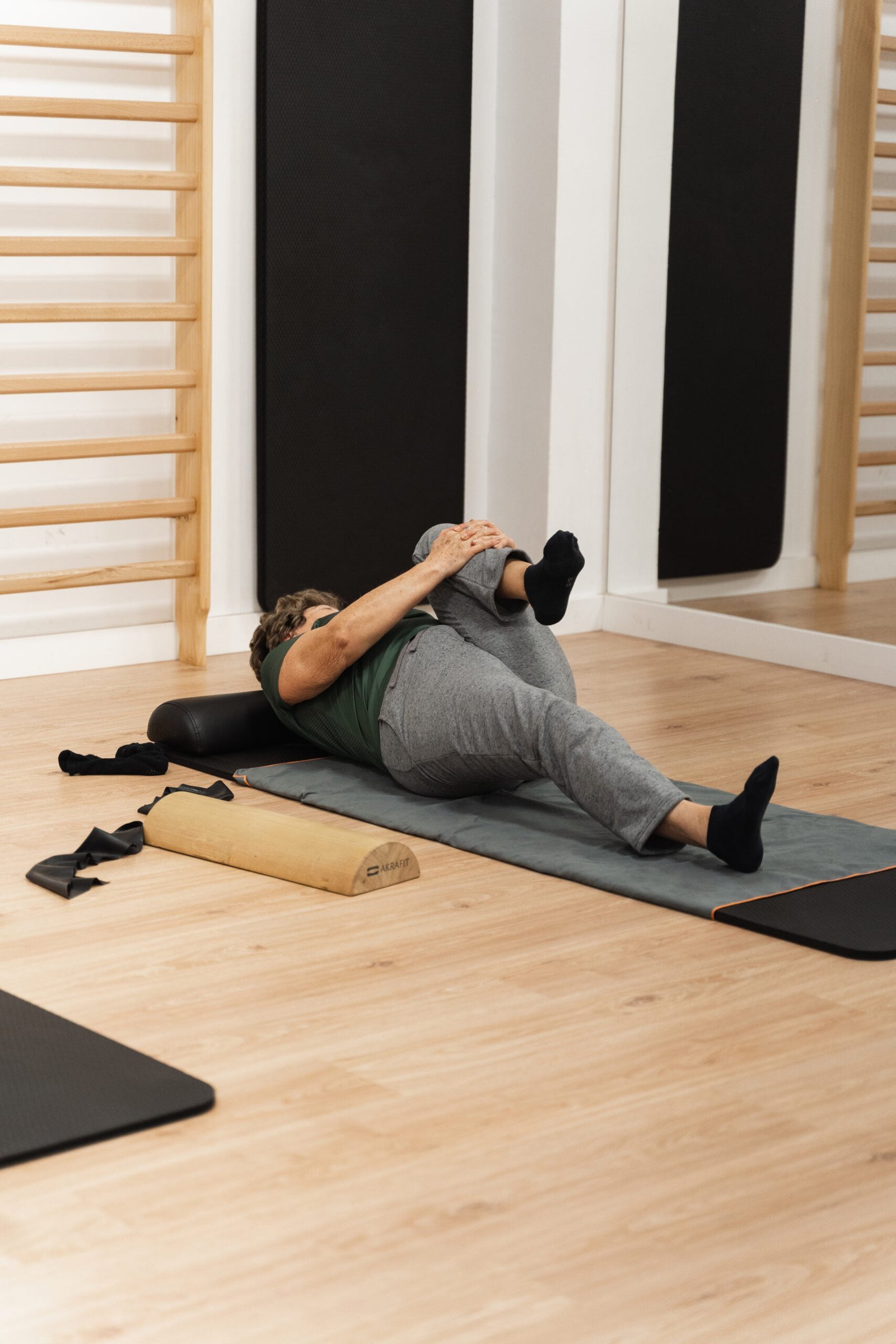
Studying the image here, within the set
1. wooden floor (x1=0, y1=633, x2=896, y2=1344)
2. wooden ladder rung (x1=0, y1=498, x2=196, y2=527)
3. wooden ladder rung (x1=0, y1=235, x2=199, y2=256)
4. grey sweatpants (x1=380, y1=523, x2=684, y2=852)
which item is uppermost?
wooden ladder rung (x1=0, y1=235, x2=199, y2=256)

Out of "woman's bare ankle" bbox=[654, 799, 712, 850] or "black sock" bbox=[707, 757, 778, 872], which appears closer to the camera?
"black sock" bbox=[707, 757, 778, 872]

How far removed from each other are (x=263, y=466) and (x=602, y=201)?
4.38 feet

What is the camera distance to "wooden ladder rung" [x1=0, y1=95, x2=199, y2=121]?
385 centimetres

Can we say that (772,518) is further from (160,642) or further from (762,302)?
(160,642)

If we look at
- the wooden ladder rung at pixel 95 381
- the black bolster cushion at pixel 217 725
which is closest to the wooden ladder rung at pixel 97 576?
the wooden ladder rung at pixel 95 381

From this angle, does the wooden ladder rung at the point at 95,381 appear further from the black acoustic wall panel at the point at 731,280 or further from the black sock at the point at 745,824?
the black sock at the point at 745,824

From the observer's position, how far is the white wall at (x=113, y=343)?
4.14 metres

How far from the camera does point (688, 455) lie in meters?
4.88

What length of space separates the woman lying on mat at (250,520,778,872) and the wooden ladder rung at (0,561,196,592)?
0.99 meters

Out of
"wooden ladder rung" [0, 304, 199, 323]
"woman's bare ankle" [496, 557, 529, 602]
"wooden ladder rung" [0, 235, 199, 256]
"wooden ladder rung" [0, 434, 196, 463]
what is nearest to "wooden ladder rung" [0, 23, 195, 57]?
→ "wooden ladder rung" [0, 235, 199, 256]

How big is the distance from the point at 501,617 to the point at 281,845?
694 mm

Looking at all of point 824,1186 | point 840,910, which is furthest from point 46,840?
point 824,1186

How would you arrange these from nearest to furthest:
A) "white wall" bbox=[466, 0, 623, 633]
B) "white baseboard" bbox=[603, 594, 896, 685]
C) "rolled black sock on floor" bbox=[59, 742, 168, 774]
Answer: "rolled black sock on floor" bbox=[59, 742, 168, 774], "white baseboard" bbox=[603, 594, 896, 685], "white wall" bbox=[466, 0, 623, 633]

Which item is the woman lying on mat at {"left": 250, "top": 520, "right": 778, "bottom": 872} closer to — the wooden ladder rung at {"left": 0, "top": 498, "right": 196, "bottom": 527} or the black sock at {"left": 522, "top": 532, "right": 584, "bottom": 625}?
the black sock at {"left": 522, "top": 532, "right": 584, "bottom": 625}
